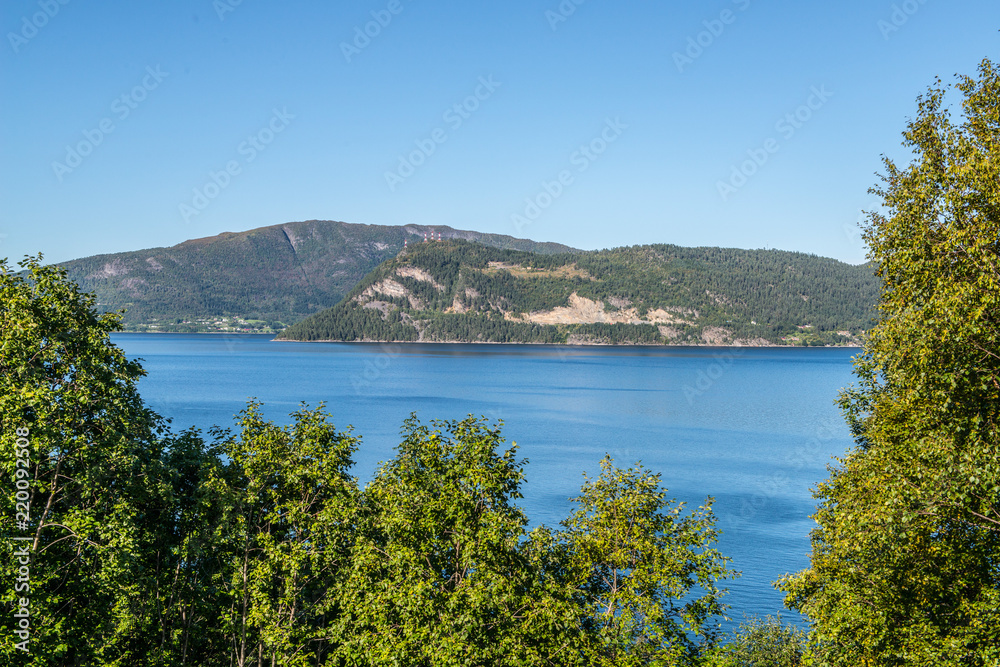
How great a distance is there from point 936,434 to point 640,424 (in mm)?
101295

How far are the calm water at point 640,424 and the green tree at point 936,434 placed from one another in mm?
25752

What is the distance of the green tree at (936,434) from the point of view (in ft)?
47.6

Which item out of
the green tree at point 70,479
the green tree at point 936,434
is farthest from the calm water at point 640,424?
the green tree at point 70,479

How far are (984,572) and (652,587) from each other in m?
7.93

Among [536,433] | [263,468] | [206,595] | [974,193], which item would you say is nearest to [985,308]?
[974,193]

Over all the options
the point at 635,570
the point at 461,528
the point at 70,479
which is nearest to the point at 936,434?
the point at 635,570

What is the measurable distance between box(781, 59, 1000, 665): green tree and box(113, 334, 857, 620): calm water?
84.5ft

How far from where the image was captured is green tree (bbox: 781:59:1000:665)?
14.5 metres

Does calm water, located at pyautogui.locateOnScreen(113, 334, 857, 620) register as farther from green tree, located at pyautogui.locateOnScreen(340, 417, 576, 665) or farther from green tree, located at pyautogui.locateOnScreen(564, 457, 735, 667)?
green tree, located at pyautogui.locateOnScreen(340, 417, 576, 665)

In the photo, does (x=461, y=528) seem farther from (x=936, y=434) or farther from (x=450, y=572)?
(x=936, y=434)

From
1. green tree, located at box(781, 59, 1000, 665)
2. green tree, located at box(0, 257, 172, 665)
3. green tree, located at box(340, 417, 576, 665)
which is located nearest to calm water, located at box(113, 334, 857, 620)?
green tree, located at box(781, 59, 1000, 665)

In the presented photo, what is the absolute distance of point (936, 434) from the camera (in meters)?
15.5

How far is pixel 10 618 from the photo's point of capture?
1716 centimetres

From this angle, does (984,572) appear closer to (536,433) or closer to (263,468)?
(263,468)
